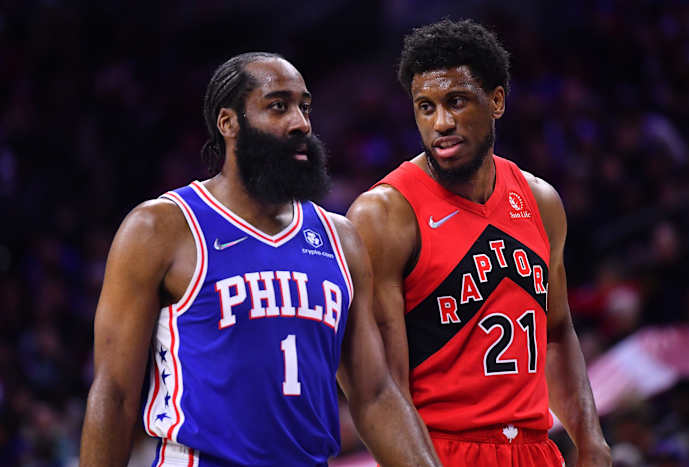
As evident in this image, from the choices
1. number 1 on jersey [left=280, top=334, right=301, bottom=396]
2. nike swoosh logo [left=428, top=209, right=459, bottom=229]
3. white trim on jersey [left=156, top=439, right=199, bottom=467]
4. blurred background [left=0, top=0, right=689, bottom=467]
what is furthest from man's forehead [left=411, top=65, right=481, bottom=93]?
blurred background [left=0, top=0, right=689, bottom=467]

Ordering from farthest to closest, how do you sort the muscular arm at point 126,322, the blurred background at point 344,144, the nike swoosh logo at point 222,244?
1. the blurred background at point 344,144
2. the nike swoosh logo at point 222,244
3. the muscular arm at point 126,322

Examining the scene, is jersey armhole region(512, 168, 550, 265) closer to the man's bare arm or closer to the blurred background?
the man's bare arm

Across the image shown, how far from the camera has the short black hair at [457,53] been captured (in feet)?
12.2

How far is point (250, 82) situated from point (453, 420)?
1.37 m

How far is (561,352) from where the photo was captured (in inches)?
159

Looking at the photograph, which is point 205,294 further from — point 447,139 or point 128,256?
point 447,139

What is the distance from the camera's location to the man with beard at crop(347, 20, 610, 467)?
357 centimetres

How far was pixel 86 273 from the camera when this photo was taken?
974 cm

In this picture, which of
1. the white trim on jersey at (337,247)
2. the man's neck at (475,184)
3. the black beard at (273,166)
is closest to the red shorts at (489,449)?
the white trim on jersey at (337,247)

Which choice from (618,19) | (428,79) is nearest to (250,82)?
(428,79)

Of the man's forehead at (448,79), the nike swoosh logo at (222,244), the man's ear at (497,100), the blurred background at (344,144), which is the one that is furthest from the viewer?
the blurred background at (344,144)

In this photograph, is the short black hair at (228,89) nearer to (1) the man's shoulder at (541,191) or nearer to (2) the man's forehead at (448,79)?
(2) the man's forehead at (448,79)

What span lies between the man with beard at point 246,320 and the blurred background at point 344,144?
115 inches

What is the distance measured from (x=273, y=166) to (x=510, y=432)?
126 centimetres
